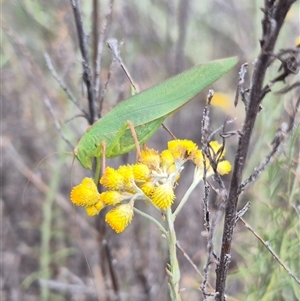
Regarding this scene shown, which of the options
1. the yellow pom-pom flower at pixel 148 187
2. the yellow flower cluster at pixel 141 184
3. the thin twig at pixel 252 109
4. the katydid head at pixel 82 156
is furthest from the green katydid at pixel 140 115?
the thin twig at pixel 252 109

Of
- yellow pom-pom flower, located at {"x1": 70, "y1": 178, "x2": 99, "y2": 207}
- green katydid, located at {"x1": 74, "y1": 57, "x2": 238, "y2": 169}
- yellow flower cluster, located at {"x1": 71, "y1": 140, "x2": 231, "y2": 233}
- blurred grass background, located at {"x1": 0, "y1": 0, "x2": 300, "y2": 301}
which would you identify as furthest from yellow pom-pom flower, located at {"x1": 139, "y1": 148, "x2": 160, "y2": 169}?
blurred grass background, located at {"x1": 0, "y1": 0, "x2": 300, "y2": 301}

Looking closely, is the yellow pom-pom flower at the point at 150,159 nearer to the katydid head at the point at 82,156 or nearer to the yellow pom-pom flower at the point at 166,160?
the yellow pom-pom flower at the point at 166,160

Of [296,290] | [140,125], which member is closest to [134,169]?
[140,125]

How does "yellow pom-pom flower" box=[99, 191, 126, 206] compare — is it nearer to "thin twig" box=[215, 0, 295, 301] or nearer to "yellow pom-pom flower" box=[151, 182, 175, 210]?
"yellow pom-pom flower" box=[151, 182, 175, 210]

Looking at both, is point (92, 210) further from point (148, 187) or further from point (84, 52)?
point (84, 52)

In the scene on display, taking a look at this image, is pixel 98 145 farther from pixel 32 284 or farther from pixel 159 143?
pixel 159 143

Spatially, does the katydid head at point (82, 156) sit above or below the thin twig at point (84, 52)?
below

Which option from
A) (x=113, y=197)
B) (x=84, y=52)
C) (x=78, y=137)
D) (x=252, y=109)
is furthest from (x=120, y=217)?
(x=78, y=137)
